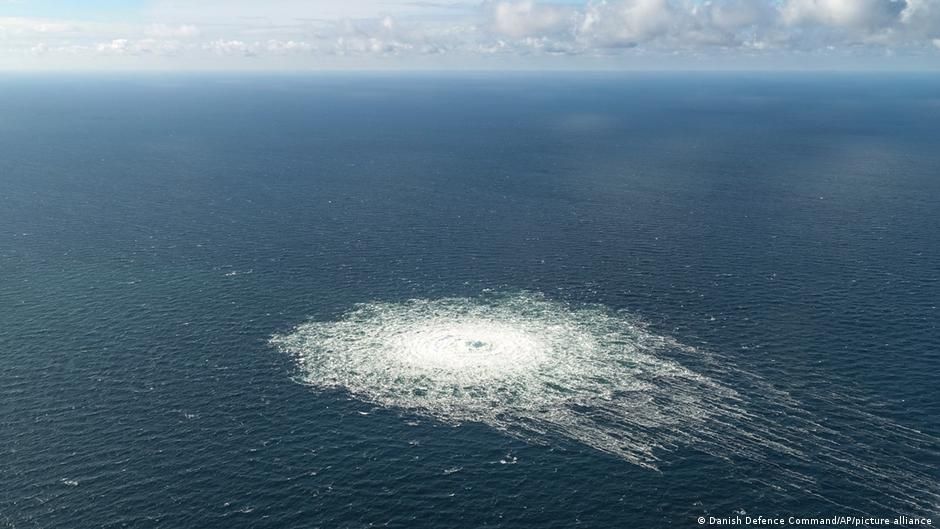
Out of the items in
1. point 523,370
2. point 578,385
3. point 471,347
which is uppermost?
point 471,347

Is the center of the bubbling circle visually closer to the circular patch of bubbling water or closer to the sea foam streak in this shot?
the circular patch of bubbling water

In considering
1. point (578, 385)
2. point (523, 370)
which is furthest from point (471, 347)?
point (578, 385)

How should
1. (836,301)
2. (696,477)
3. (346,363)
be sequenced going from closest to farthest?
1. (696,477)
2. (346,363)
3. (836,301)

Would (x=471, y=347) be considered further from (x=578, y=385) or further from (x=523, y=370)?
(x=578, y=385)

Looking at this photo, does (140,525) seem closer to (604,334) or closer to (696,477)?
(696,477)

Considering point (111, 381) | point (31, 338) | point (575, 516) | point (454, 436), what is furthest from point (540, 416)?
point (31, 338)

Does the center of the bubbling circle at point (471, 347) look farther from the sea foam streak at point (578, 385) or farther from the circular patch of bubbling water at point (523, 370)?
the sea foam streak at point (578, 385)

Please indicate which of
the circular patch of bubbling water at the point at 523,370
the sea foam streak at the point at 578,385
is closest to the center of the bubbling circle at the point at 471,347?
the circular patch of bubbling water at the point at 523,370
